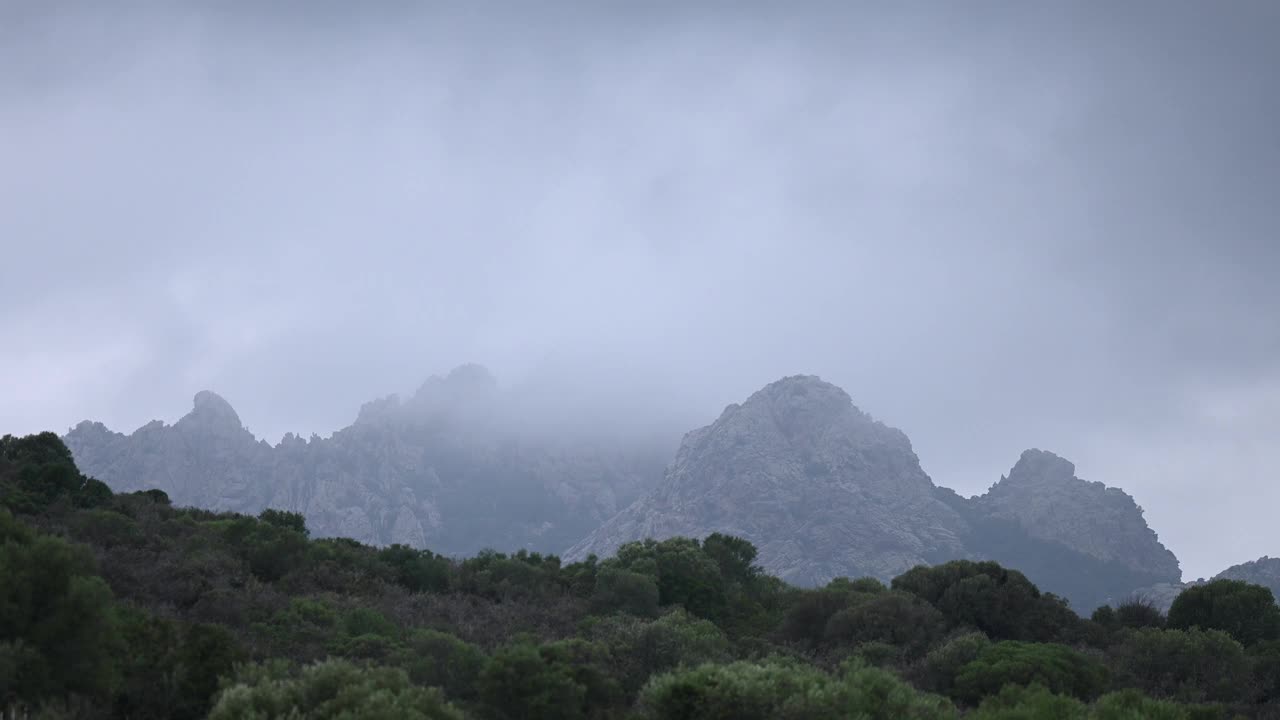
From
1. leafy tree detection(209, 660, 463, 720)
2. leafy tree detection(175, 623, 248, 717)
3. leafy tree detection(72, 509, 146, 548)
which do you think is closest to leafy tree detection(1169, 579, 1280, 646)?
leafy tree detection(209, 660, 463, 720)

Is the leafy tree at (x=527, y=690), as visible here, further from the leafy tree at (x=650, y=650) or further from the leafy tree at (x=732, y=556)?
the leafy tree at (x=732, y=556)

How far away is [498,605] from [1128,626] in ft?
99.1

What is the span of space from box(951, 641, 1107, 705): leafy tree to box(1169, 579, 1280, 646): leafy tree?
14528 mm

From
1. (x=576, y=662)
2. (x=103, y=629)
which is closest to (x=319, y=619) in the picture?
(x=576, y=662)

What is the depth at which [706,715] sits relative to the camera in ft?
61.5

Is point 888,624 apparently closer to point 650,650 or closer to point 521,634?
point 650,650

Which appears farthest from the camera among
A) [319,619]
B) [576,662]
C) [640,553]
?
[640,553]

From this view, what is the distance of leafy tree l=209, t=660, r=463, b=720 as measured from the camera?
1511 centimetres

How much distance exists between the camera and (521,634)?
27.9m

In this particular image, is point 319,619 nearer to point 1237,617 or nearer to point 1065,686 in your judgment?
point 1065,686

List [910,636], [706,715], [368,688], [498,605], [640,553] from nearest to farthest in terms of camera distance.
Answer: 1. [368,688]
2. [706,715]
3. [910,636]
4. [498,605]
5. [640,553]

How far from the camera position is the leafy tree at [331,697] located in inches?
595

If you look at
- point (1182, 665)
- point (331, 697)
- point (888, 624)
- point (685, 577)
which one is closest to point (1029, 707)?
point (331, 697)

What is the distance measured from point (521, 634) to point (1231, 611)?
34836 mm
